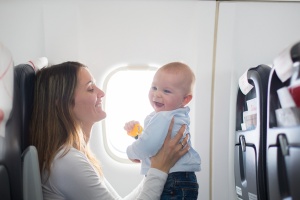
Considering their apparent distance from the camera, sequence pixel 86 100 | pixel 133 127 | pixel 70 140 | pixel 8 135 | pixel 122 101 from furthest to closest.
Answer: pixel 122 101 → pixel 133 127 → pixel 86 100 → pixel 70 140 → pixel 8 135

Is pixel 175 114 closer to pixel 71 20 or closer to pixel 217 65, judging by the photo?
pixel 217 65

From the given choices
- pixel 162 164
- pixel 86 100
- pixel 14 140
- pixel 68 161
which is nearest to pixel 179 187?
pixel 162 164

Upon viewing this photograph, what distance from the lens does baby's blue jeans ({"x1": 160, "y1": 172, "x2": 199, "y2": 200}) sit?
1.47 metres

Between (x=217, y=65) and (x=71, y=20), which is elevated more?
(x=71, y=20)

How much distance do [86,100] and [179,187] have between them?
2.10 feet

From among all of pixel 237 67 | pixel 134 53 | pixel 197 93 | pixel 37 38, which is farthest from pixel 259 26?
pixel 37 38

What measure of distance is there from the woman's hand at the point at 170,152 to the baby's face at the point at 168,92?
0.37ft

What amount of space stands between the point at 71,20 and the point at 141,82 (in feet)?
1.88

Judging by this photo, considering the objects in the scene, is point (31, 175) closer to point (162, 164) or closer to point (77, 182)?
point (77, 182)

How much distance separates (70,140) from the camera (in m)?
1.48

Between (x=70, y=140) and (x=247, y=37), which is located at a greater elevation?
(x=247, y=37)

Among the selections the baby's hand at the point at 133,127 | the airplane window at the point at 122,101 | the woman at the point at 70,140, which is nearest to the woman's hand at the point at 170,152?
the woman at the point at 70,140

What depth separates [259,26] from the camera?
1.98m

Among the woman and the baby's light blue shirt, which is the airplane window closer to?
the woman
